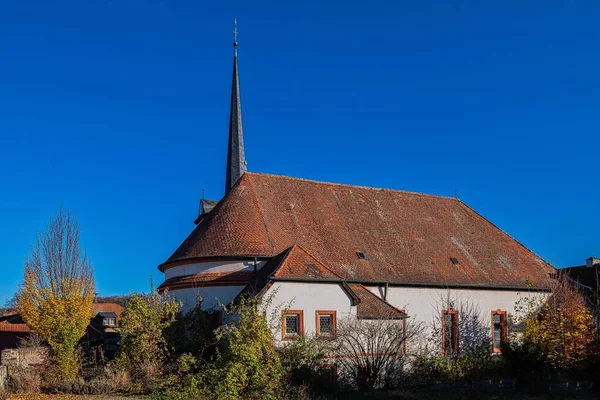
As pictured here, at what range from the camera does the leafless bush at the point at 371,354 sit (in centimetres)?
2095

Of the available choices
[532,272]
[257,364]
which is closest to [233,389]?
[257,364]

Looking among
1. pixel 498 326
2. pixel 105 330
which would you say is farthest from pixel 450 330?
pixel 105 330

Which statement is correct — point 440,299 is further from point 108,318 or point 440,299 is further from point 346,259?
point 108,318

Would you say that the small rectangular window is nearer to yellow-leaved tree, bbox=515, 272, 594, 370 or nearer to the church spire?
yellow-leaved tree, bbox=515, 272, 594, 370

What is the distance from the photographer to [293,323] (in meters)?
23.0

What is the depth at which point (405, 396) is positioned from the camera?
18688 millimetres

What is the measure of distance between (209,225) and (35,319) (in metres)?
10.9

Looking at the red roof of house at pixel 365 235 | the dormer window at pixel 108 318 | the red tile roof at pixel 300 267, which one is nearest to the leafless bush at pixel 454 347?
the red roof of house at pixel 365 235

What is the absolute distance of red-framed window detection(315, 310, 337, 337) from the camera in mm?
23250

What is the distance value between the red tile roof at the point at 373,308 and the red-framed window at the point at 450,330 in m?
4.64

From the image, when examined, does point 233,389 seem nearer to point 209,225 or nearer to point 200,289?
point 200,289

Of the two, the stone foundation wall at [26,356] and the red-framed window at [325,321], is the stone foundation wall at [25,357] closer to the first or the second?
the stone foundation wall at [26,356]

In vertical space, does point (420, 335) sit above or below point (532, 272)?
below

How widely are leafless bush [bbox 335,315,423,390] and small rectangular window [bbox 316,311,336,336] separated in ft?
2.88
